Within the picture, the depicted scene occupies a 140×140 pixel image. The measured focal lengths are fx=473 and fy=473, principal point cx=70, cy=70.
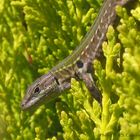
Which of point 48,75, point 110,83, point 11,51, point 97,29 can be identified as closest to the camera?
point 110,83

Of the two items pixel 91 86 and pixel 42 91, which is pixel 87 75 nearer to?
pixel 91 86

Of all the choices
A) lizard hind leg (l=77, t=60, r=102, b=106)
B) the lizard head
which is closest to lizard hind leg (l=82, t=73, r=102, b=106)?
lizard hind leg (l=77, t=60, r=102, b=106)

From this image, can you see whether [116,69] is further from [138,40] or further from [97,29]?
[138,40]

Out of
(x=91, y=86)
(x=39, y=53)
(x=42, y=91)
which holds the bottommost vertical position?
(x=91, y=86)

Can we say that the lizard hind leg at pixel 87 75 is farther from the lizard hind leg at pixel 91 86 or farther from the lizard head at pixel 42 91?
the lizard head at pixel 42 91

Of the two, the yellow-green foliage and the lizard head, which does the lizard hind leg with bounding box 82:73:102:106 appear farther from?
the lizard head

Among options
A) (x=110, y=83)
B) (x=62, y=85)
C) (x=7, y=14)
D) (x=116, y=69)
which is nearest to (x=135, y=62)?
(x=110, y=83)

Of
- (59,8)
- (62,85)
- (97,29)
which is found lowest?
(62,85)

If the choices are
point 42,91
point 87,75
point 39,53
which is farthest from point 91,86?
point 39,53
